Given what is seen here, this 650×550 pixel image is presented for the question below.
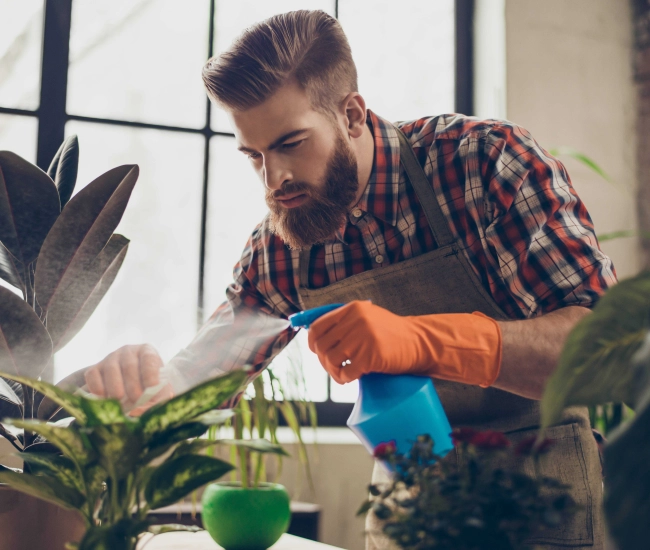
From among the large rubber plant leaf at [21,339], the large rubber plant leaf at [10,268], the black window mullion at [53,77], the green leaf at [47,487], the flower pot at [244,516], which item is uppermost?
the black window mullion at [53,77]

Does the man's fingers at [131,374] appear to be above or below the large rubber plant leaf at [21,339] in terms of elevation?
below

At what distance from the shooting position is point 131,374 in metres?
1.07

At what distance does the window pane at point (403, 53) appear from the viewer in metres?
2.38

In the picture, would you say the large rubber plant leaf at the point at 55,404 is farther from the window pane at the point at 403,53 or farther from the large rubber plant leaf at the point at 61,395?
the window pane at the point at 403,53

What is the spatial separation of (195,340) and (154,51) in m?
1.17

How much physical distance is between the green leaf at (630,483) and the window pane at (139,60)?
6.74 ft

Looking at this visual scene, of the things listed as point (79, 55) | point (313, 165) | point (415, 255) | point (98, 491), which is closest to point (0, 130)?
point (79, 55)

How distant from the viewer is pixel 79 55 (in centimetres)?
206

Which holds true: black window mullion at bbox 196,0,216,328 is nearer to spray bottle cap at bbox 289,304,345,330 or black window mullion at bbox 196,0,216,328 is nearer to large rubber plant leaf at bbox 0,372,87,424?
spray bottle cap at bbox 289,304,345,330

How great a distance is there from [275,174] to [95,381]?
51 centimetres

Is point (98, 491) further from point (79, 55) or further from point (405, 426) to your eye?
point (79, 55)

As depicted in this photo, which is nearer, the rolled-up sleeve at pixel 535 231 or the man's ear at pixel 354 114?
the rolled-up sleeve at pixel 535 231

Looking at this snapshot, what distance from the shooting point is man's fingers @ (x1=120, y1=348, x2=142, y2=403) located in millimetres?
1063

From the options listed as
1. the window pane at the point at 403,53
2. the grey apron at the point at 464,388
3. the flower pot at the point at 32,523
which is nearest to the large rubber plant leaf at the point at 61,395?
the flower pot at the point at 32,523
